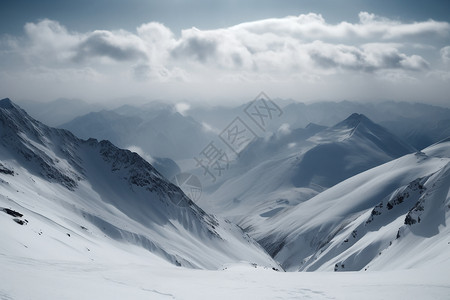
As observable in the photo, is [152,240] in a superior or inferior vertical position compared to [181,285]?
inferior

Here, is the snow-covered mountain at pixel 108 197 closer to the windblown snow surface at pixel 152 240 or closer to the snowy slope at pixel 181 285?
the windblown snow surface at pixel 152 240

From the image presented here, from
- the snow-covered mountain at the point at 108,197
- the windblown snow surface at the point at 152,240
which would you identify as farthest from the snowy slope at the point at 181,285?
the snow-covered mountain at the point at 108,197

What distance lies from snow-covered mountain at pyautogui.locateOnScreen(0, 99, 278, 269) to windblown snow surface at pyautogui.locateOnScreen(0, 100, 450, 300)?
619mm

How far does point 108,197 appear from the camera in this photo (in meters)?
140

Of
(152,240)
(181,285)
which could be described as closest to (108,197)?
(152,240)

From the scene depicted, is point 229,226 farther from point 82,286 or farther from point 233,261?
point 82,286

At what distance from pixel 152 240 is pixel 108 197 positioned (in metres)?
37.5

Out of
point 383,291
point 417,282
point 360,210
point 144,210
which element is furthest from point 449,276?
point 360,210

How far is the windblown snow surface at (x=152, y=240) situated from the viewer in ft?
65.1

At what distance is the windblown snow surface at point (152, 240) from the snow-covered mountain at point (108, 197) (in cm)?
62

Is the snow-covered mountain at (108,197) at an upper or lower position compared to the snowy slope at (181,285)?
upper

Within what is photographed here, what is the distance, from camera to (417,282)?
2158cm

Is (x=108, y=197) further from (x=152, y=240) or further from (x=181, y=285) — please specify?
(x=181, y=285)

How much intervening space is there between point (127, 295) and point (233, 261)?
125 m
